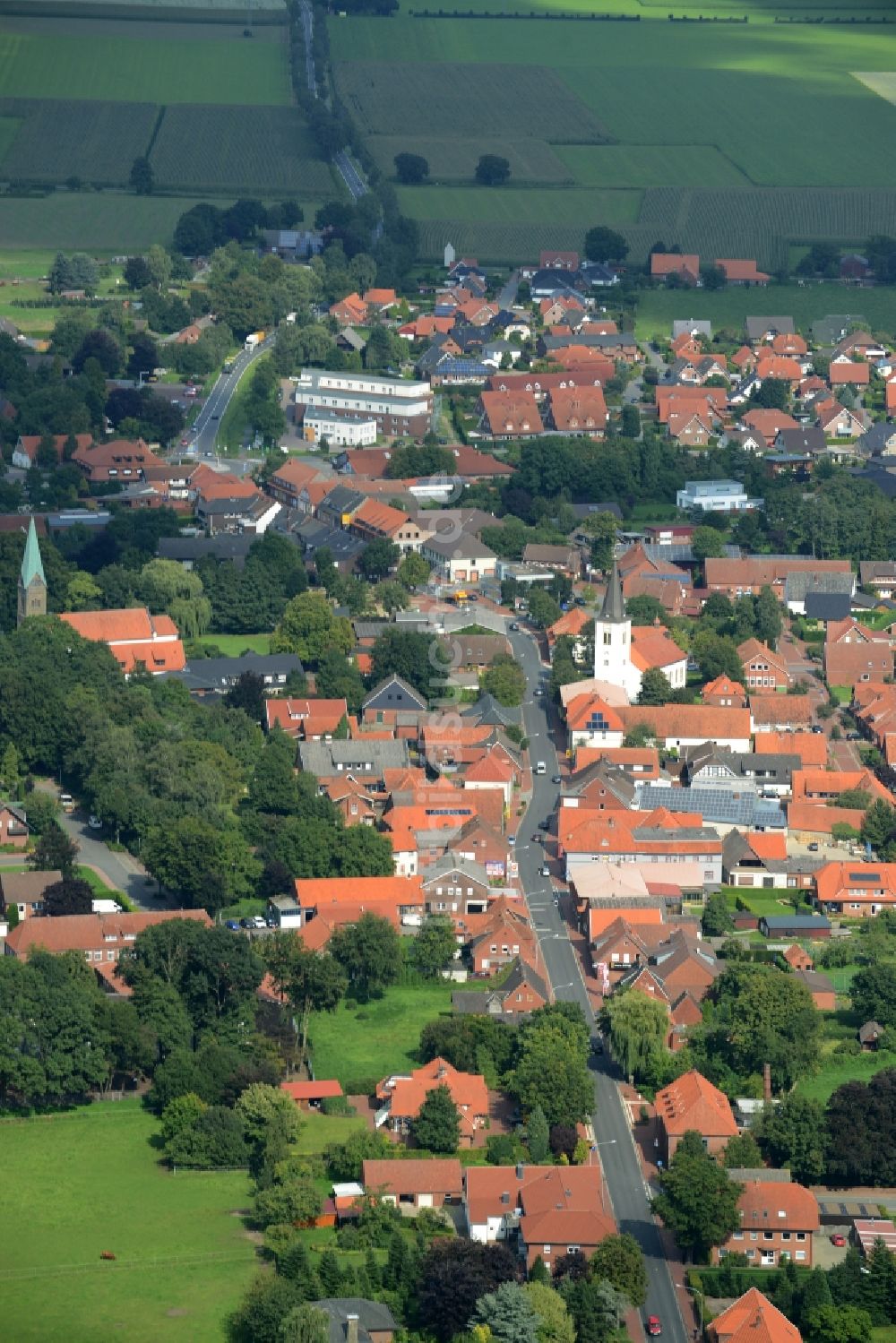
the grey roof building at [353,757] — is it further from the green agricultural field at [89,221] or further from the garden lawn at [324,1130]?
the green agricultural field at [89,221]

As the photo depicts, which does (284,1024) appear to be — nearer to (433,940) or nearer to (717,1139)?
(433,940)

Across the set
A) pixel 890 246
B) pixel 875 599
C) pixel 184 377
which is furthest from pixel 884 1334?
pixel 890 246

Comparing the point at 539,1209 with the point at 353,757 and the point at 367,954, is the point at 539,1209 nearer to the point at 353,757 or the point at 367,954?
the point at 367,954

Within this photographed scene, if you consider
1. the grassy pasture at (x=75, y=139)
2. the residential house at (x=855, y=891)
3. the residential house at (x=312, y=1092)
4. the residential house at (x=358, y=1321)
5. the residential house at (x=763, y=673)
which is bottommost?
the grassy pasture at (x=75, y=139)

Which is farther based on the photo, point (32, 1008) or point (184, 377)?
point (184, 377)

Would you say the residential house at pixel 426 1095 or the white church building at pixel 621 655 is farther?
the white church building at pixel 621 655

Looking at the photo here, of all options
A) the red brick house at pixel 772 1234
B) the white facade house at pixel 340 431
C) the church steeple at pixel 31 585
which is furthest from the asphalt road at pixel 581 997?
the white facade house at pixel 340 431

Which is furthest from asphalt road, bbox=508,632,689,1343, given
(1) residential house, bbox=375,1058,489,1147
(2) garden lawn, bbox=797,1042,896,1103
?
(2) garden lawn, bbox=797,1042,896,1103
